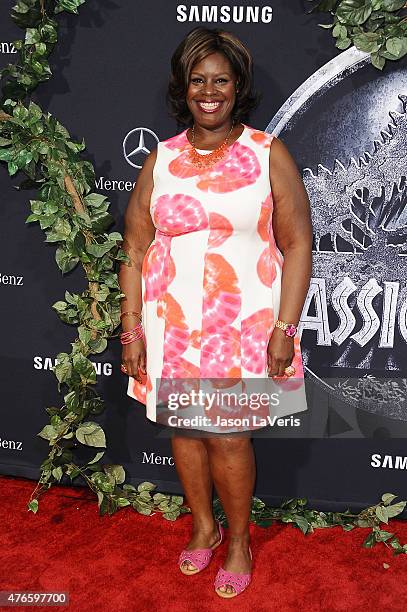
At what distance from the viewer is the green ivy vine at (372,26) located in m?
2.63

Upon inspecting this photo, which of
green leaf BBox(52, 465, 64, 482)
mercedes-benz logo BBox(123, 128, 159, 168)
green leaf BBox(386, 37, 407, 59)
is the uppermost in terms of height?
green leaf BBox(386, 37, 407, 59)

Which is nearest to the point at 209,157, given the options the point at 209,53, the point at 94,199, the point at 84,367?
the point at 209,53

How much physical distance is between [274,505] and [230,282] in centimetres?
120

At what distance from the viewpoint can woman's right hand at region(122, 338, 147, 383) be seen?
273 centimetres

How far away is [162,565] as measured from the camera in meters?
2.89

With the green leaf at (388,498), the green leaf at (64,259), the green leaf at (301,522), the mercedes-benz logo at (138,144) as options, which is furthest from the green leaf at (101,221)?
the green leaf at (388,498)

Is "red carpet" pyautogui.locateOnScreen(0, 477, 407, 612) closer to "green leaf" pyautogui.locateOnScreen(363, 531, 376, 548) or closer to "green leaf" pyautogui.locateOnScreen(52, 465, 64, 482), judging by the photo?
"green leaf" pyautogui.locateOnScreen(363, 531, 376, 548)

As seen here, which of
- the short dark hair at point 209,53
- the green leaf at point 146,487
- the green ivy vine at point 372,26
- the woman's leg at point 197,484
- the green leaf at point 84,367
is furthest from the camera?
the green leaf at point 146,487

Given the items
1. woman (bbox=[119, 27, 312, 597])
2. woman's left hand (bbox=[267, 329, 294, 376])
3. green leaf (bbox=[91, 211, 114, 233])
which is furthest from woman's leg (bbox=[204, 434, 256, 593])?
green leaf (bbox=[91, 211, 114, 233])

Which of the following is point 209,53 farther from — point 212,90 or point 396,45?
point 396,45

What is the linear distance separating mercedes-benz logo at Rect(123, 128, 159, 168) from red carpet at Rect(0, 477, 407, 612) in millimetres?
1429

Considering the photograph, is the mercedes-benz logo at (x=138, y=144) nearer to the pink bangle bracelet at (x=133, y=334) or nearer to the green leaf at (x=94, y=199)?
the green leaf at (x=94, y=199)

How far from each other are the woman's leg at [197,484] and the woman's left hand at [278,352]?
39cm

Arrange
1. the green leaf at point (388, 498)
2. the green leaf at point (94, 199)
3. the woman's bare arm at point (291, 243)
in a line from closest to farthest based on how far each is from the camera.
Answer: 1. the woman's bare arm at point (291, 243)
2. the green leaf at point (94, 199)
3. the green leaf at point (388, 498)
